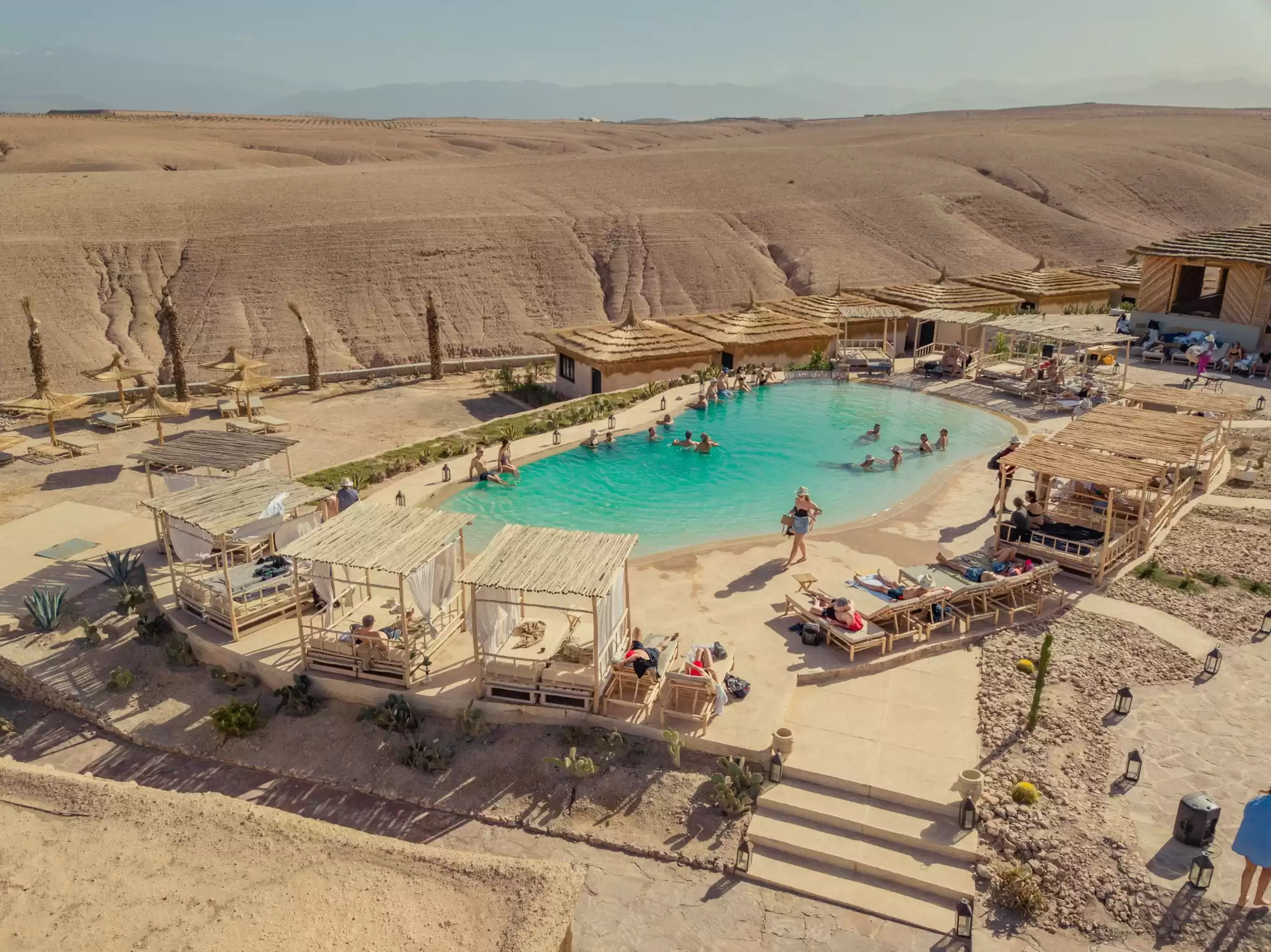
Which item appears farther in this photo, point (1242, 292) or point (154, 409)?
point (1242, 292)

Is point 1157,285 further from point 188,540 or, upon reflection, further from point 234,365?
point 188,540

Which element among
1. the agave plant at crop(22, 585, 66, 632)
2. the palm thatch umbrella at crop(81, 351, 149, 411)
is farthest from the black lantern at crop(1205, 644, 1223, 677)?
the palm thatch umbrella at crop(81, 351, 149, 411)

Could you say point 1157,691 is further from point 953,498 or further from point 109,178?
point 109,178

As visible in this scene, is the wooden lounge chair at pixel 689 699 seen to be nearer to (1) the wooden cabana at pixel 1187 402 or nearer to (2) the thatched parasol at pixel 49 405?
(1) the wooden cabana at pixel 1187 402

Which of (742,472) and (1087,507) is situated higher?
(1087,507)

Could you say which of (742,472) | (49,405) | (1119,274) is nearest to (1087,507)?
(742,472)

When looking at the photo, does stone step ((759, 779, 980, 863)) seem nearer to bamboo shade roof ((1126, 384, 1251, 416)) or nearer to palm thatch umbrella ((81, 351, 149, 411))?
bamboo shade roof ((1126, 384, 1251, 416))

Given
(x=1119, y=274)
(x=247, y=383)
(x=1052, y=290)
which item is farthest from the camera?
(x=1119, y=274)
